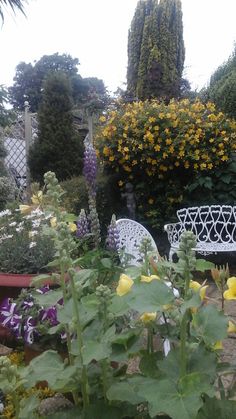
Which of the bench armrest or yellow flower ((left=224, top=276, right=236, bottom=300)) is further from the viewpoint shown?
the bench armrest

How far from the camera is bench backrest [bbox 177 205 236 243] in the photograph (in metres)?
3.88

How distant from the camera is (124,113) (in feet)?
14.5

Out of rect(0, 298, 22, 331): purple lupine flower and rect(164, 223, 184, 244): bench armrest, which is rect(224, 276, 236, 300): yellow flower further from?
rect(164, 223, 184, 244): bench armrest

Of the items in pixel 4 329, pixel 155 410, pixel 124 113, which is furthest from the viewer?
pixel 124 113

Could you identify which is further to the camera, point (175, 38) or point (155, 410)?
point (175, 38)

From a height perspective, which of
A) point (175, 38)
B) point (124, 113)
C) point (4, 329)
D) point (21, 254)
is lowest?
point (4, 329)

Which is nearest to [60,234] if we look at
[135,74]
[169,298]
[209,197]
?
[169,298]

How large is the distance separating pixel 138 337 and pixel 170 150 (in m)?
3.53

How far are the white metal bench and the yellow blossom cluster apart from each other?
488mm

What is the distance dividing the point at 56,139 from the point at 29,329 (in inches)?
216

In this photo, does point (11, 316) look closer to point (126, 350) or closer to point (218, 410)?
point (126, 350)

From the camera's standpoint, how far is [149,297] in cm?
61

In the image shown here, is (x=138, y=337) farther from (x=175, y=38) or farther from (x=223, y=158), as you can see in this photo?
(x=175, y=38)

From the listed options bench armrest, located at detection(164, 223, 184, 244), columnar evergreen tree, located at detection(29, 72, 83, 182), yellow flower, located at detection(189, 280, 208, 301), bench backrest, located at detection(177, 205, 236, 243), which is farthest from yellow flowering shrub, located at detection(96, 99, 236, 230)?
yellow flower, located at detection(189, 280, 208, 301)
